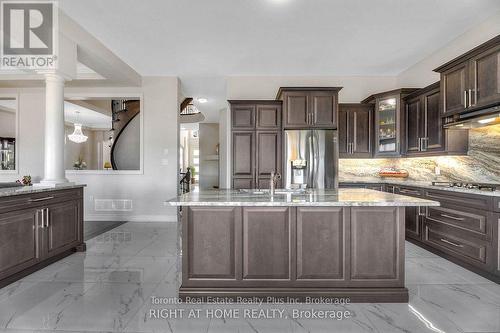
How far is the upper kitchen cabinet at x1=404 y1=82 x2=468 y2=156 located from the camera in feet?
12.7

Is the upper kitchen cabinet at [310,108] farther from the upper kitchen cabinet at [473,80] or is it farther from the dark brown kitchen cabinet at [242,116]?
the upper kitchen cabinet at [473,80]


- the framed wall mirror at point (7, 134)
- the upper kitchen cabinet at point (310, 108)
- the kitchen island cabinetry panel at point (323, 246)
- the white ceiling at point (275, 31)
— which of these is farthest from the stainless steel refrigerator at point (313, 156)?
the framed wall mirror at point (7, 134)

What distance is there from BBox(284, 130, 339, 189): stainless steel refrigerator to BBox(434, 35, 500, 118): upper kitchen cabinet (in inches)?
68.9

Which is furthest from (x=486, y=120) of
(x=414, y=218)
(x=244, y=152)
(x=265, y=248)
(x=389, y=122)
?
(x=244, y=152)

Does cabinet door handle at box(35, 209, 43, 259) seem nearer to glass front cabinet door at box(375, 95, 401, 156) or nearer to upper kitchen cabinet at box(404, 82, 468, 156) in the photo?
upper kitchen cabinet at box(404, 82, 468, 156)

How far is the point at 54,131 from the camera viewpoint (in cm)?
366

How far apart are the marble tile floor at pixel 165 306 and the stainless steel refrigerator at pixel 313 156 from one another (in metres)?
1.93

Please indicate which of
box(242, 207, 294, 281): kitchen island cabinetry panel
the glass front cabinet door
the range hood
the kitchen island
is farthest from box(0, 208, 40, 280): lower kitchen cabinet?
the glass front cabinet door

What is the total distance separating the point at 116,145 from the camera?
708cm

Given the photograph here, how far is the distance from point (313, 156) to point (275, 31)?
2.10m

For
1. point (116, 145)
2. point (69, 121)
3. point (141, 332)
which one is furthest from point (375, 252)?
point (69, 121)

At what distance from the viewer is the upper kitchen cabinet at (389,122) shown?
4875mm

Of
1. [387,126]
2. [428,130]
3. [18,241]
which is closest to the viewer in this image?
[18,241]

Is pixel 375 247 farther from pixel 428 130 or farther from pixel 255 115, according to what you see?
pixel 255 115
